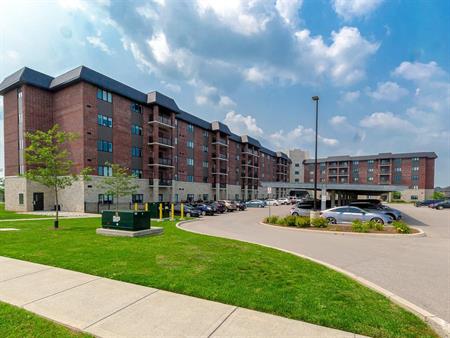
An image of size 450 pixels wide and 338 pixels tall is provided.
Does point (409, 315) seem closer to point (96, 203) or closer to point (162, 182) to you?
point (96, 203)

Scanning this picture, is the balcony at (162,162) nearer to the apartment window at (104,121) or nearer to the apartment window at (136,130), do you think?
the apartment window at (136,130)

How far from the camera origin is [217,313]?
434 cm

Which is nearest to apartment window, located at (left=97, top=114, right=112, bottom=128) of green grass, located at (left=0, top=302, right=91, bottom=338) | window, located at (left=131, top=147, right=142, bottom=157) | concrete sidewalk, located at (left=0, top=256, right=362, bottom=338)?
window, located at (left=131, top=147, right=142, bottom=157)

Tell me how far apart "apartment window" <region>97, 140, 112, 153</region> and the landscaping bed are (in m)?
24.8

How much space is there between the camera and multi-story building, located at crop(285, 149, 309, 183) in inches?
4444

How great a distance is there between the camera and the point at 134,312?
4.37 metres

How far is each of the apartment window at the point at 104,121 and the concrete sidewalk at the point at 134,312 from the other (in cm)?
3076

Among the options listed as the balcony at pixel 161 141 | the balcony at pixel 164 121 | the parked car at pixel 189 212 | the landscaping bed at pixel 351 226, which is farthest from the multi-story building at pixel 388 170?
the landscaping bed at pixel 351 226

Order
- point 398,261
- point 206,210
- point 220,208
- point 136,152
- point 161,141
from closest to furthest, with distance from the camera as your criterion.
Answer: point 398,261 → point 206,210 → point 220,208 → point 136,152 → point 161,141

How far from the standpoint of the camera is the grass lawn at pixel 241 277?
430 cm

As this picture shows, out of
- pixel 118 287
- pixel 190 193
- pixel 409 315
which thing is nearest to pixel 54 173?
pixel 118 287

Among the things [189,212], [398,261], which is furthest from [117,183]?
[398,261]

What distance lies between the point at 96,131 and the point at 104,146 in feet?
7.37

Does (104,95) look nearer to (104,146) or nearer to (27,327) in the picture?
(104,146)
